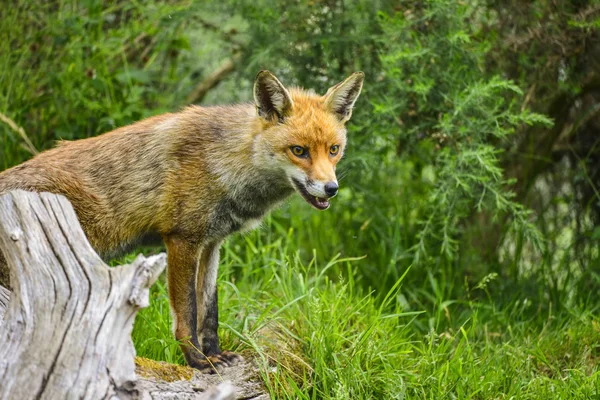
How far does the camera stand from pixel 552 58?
5750 mm

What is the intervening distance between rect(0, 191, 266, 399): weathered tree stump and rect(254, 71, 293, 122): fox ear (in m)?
1.49

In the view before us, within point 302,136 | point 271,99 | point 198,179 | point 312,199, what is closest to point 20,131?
point 198,179

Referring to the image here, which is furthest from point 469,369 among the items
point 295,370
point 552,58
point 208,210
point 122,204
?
point 552,58

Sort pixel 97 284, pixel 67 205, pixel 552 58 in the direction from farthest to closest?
pixel 552 58 → pixel 67 205 → pixel 97 284

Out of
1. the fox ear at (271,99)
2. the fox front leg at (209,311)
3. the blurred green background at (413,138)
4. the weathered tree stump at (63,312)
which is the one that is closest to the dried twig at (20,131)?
the blurred green background at (413,138)

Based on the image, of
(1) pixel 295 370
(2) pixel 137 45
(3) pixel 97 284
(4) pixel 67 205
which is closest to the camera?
(3) pixel 97 284

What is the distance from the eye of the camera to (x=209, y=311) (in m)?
4.25

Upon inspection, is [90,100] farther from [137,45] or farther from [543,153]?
[543,153]

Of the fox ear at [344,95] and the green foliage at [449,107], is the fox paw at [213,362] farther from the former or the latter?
the green foliage at [449,107]

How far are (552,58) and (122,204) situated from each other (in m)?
3.52

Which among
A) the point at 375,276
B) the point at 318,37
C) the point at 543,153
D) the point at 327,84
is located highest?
the point at 318,37

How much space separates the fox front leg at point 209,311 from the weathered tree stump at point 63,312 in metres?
1.23

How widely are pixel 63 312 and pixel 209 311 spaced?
1463mm

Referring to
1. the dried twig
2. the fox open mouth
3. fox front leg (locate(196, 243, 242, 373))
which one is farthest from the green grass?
the dried twig
